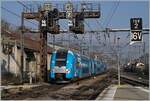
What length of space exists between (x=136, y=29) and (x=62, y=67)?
889 centimetres

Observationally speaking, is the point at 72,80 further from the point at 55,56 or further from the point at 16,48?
the point at 16,48

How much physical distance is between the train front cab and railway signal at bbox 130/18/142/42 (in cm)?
768

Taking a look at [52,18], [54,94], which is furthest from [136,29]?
[54,94]

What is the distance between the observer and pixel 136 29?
34594mm

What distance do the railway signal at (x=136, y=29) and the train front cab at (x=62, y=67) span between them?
7680 mm

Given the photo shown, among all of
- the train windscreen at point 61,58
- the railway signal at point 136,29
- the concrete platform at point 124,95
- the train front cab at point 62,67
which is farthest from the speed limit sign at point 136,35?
the train windscreen at point 61,58

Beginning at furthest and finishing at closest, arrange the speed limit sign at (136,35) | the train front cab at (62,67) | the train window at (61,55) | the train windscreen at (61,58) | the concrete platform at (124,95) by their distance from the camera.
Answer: the train window at (61,55) < the train windscreen at (61,58) < the train front cab at (62,67) < the speed limit sign at (136,35) < the concrete platform at (124,95)

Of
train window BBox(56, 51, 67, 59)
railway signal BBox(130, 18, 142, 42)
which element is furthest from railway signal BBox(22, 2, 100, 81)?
railway signal BBox(130, 18, 142, 42)

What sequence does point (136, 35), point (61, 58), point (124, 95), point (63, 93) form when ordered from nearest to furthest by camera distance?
1. point (124, 95)
2. point (63, 93)
3. point (136, 35)
4. point (61, 58)

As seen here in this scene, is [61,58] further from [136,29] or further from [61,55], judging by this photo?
[136,29]

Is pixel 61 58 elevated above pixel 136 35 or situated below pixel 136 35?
below

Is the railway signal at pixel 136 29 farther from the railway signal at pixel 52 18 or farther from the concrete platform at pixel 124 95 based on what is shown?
the concrete platform at pixel 124 95

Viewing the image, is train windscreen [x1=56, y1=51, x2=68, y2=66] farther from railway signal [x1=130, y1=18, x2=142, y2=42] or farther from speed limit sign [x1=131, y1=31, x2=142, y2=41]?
speed limit sign [x1=131, y1=31, x2=142, y2=41]

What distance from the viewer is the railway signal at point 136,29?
34.3 m
